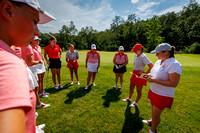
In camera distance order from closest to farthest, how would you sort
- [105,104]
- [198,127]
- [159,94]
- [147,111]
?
[159,94] < [198,127] < [147,111] < [105,104]

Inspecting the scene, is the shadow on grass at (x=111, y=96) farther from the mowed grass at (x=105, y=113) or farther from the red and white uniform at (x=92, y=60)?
the red and white uniform at (x=92, y=60)

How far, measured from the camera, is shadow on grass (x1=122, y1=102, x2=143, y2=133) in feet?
9.67

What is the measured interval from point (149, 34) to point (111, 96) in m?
53.7

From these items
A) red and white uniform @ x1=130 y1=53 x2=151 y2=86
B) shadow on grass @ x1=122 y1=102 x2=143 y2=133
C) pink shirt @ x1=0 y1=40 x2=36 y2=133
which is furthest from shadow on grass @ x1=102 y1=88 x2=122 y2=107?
pink shirt @ x1=0 y1=40 x2=36 y2=133

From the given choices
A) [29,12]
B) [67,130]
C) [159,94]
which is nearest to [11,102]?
[29,12]

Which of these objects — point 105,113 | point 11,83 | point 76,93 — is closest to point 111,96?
point 105,113

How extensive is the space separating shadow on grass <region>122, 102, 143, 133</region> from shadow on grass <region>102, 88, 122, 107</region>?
896mm

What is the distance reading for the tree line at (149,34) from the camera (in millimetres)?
45500

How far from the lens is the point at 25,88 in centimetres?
50

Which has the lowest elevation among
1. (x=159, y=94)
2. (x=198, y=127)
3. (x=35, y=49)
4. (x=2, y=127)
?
(x=198, y=127)

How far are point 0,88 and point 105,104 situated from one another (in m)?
4.16

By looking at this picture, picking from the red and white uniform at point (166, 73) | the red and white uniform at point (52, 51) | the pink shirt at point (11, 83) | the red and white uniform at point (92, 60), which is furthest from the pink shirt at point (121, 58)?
the pink shirt at point (11, 83)

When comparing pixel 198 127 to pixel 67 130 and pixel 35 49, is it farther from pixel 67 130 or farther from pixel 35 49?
pixel 35 49

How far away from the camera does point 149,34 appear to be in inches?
1921
